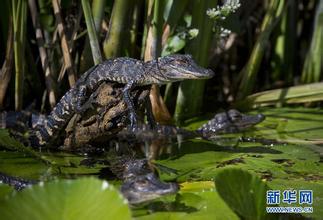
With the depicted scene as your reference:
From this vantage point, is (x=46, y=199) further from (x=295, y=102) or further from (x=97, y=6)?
(x=295, y=102)

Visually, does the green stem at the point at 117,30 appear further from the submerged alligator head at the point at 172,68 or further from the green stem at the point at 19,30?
the green stem at the point at 19,30

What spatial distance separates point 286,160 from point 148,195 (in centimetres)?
103

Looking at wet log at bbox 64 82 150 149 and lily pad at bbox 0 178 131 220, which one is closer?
lily pad at bbox 0 178 131 220

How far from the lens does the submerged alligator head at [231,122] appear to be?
370cm

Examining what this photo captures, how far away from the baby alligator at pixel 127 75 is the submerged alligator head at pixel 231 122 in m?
0.66

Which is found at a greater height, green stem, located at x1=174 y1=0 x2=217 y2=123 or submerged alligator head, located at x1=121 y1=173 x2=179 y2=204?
green stem, located at x1=174 y1=0 x2=217 y2=123

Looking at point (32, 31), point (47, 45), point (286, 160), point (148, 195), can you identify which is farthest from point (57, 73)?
point (148, 195)

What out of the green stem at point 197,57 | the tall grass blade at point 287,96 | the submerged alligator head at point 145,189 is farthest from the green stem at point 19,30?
the tall grass blade at point 287,96

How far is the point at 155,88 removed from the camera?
3674mm

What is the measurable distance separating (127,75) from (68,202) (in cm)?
159

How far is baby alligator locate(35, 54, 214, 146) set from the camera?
120 inches

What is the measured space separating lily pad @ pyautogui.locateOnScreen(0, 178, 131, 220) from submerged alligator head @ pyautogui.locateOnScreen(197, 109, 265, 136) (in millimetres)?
2107

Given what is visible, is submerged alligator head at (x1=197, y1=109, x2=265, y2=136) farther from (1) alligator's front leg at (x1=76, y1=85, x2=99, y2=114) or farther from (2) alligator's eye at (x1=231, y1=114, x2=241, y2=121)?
(1) alligator's front leg at (x1=76, y1=85, x2=99, y2=114)

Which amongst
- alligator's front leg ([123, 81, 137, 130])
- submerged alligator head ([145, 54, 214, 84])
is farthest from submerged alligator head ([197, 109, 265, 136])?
alligator's front leg ([123, 81, 137, 130])
